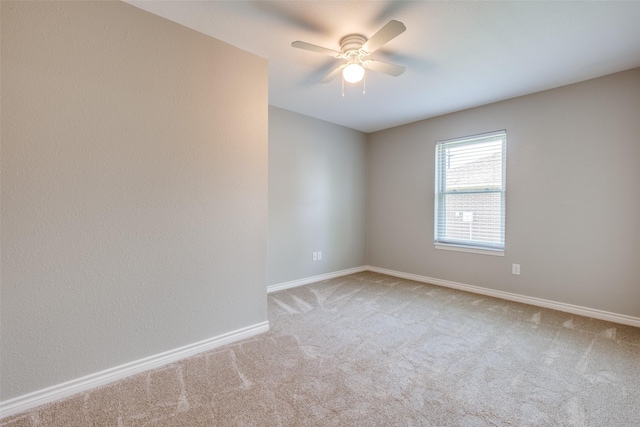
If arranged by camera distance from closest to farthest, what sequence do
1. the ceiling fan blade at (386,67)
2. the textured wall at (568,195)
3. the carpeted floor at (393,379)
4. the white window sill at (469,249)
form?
the carpeted floor at (393,379) < the ceiling fan blade at (386,67) < the textured wall at (568,195) < the white window sill at (469,249)

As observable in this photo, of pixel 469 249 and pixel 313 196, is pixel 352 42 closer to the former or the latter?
pixel 313 196

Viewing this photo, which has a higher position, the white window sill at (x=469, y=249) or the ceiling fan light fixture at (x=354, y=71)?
the ceiling fan light fixture at (x=354, y=71)

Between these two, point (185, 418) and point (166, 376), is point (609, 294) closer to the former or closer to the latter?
point (185, 418)

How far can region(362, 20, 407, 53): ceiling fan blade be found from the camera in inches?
65.8

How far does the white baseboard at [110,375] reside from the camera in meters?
1.50

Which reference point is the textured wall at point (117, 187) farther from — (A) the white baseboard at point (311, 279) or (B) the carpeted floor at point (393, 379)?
(A) the white baseboard at point (311, 279)

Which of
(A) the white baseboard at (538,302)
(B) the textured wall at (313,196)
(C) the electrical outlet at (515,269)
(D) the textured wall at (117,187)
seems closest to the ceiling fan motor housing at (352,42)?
(D) the textured wall at (117,187)

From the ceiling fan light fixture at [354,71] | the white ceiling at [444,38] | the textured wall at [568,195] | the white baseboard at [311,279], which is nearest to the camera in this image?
the white ceiling at [444,38]

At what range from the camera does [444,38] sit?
2.18m

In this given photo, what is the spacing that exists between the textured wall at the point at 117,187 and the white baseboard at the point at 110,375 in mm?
43

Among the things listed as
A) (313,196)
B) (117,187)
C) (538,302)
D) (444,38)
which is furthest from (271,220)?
(538,302)

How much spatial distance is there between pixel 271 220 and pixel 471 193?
2678 millimetres

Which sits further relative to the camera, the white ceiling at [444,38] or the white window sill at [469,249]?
the white window sill at [469,249]

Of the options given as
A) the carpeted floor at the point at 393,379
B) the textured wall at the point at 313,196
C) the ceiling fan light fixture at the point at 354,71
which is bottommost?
the carpeted floor at the point at 393,379
